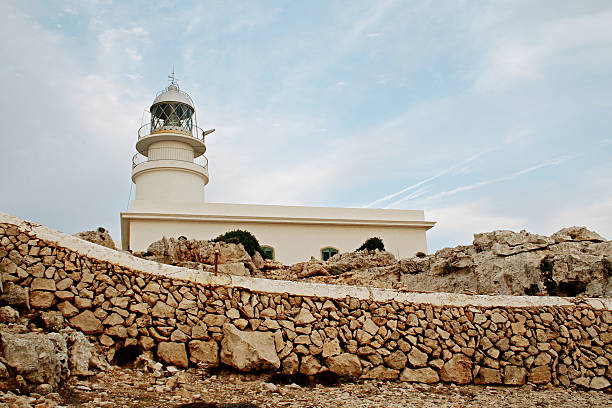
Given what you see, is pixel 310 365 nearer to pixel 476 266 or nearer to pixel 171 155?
pixel 476 266

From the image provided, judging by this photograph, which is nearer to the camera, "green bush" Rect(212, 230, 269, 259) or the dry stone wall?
the dry stone wall

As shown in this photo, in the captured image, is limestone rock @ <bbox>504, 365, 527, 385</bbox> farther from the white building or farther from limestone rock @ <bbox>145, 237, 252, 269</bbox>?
the white building

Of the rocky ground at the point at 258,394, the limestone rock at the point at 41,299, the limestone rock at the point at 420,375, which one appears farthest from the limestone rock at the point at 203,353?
the limestone rock at the point at 420,375

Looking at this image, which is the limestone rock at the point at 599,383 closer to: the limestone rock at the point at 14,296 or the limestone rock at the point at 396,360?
the limestone rock at the point at 396,360

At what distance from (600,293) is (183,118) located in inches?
829

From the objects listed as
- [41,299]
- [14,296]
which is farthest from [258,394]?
[14,296]

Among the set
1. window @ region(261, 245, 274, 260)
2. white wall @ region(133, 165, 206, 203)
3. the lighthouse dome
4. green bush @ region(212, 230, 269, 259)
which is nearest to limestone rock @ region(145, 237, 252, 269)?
green bush @ region(212, 230, 269, 259)

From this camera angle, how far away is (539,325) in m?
7.72

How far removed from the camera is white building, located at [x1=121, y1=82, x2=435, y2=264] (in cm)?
2131

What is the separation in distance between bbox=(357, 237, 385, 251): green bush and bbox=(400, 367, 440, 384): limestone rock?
13788 mm

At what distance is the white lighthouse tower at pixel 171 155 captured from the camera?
23.9 meters

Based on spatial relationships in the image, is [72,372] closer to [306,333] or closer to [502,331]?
[306,333]

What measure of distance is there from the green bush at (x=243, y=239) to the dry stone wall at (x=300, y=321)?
11683mm

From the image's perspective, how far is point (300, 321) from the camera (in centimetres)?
691
